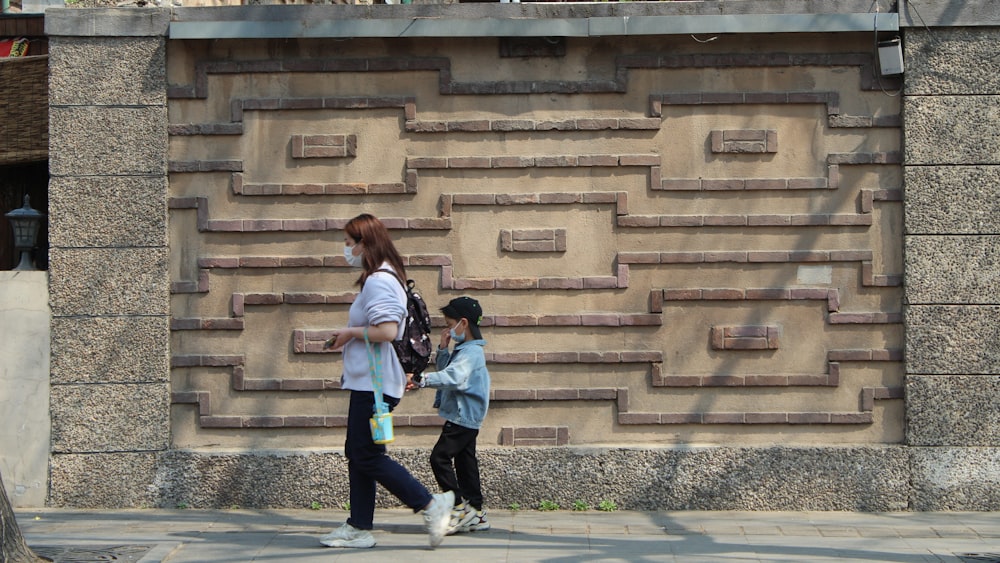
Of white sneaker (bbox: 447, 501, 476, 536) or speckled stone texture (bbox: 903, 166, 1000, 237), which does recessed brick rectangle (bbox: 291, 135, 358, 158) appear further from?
speckled stone texture (bbox: 903, 166, 1000, 237)

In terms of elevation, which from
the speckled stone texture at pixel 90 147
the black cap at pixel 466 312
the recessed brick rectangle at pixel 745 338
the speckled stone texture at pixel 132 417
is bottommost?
the speckled stone texture at pixel 132 417

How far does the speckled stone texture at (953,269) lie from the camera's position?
26.4 feet

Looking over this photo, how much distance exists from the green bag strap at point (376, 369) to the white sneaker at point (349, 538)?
813 millimetres

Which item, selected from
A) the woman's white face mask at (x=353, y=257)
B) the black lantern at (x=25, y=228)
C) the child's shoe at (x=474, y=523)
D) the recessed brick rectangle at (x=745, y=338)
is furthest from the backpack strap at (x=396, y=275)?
the black lantern at (x=25, y=228)

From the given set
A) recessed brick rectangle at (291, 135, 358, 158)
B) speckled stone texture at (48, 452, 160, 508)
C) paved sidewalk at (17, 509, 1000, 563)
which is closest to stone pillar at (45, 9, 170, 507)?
speckled stone texture at (48, 452, 160, 508)

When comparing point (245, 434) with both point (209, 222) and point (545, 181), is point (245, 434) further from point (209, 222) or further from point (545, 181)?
point (545, 181)

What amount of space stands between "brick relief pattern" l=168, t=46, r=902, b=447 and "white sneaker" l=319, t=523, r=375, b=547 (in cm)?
148

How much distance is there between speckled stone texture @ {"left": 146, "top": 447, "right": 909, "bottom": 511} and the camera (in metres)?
8.09

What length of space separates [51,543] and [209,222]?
2.43 meters

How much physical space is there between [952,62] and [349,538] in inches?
205

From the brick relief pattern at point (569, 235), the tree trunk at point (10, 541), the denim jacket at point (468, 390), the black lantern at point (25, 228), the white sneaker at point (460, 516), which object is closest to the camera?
the tree trunk at point (10, 541)

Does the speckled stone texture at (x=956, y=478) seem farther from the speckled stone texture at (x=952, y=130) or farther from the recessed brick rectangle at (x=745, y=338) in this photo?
the speckled stone texture at (x=952, y=130)

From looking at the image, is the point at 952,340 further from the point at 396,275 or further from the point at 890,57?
the point at 396,275

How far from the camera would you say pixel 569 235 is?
8211mm
